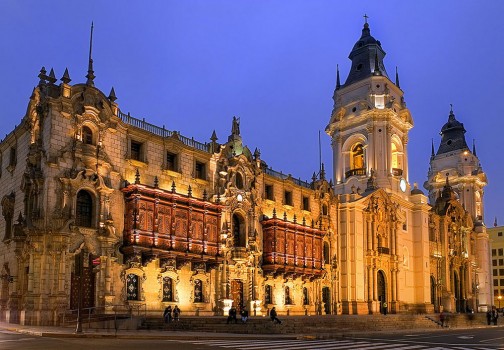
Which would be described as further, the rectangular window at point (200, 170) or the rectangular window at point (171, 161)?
the rectangular window at point (200, 170)

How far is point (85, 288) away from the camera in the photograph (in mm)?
35281

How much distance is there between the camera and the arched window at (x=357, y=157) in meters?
65.1

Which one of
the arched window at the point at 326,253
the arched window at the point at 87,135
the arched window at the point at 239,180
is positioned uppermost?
the arched window at the point at 87,135

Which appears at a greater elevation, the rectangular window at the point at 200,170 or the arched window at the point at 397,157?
the arched window at the point at 397,157

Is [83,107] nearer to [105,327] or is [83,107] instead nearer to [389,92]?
[105,327]

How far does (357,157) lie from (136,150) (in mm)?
32329

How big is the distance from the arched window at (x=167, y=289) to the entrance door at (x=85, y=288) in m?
5.50

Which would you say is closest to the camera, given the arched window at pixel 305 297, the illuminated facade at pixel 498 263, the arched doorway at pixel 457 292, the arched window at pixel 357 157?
the arched window at pixel 305 297

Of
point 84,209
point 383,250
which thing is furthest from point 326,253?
point 84,209

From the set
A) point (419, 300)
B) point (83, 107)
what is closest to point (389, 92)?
point (419, 300)

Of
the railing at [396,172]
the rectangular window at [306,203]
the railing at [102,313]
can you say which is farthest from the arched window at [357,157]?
the railing at [102,313]

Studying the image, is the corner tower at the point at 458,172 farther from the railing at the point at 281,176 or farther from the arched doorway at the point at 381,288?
the railing at the point at 281,176

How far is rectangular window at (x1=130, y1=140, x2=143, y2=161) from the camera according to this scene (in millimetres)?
39856

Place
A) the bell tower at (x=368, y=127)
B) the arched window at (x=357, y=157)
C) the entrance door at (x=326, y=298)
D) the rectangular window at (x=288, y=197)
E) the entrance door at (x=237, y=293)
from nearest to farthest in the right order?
the entrance door at (x=237, y=293)
the rectangular window at (x=288, y=197)
the entrance door at (x=326, y=298)
the bell tower at (x=368, y=127)
the arched window at (x=357, y=157)
